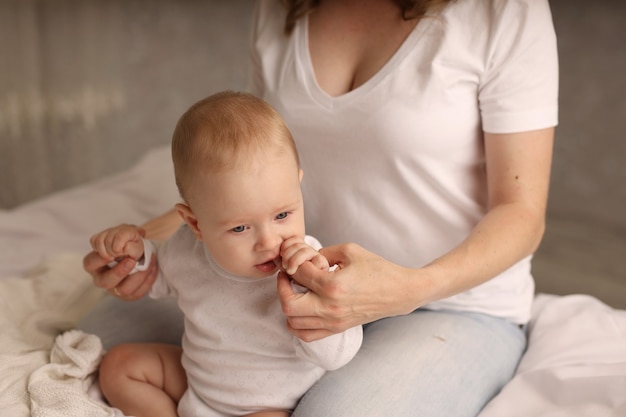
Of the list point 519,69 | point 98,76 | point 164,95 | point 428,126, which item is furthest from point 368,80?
point 164,95

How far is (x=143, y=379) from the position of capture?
121 cm

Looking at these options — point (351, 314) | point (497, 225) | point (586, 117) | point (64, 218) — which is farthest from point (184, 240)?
point (586, 117)

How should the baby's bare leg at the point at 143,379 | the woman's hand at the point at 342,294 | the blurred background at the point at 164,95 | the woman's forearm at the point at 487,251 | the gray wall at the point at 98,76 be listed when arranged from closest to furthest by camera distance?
the woman's hand at the point at 342,294
the woman's forearm at the point at 487,251
the baby's bare leg at the point at 143,379
the blurred background at the point at 164,95
the gray wall at the point at 98,76

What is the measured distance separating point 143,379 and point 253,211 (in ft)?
1.24

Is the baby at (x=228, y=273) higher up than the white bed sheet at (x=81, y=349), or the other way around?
the baby at (x=228, y=273)

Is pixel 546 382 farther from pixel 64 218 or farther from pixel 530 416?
pixel 64 218

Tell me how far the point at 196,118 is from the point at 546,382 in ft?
2.14

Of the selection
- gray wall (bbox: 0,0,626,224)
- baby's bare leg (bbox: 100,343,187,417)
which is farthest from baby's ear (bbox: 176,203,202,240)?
gray wall (bbox: 0,0,626,224)

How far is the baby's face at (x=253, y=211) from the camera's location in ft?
3.28

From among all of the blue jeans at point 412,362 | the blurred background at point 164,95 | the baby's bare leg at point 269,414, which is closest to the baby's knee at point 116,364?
the blue jeans at point 412,362

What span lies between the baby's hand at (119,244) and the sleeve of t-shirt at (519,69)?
57cm

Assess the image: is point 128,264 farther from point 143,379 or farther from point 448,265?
point 448,265

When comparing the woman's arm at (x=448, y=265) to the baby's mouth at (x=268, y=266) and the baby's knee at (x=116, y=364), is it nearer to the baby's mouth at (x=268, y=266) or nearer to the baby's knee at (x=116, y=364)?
the baby's mouth at (x=268, y=266)

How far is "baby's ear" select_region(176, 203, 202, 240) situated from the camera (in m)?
1.09
